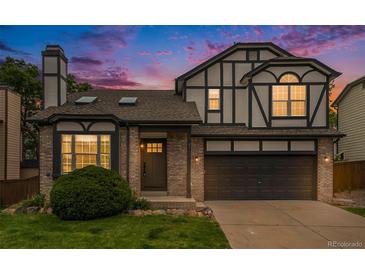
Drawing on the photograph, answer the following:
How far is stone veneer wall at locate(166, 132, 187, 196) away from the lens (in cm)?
1132

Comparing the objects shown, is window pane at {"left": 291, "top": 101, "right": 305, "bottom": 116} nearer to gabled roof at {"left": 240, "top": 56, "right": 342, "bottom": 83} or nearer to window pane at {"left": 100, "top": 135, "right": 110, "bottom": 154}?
gabled roof at {"left": 240, "top": 56, "right": 342, "bottom": 83}

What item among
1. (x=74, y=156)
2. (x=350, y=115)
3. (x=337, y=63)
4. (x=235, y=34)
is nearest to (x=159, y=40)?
(x=235, y=34)

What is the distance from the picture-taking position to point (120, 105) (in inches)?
480

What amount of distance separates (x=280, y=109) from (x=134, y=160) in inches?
290

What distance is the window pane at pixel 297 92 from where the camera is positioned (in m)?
11.8

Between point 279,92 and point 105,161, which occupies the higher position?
point 279,92

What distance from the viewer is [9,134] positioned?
14852mm

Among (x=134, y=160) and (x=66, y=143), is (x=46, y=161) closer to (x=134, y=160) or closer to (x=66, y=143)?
(x=66, y=143)

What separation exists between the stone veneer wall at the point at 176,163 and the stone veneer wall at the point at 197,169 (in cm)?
46

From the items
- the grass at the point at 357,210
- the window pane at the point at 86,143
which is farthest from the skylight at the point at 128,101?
the grass at the point at 357,210

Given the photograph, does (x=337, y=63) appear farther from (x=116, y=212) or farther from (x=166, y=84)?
(x=116, y=212)

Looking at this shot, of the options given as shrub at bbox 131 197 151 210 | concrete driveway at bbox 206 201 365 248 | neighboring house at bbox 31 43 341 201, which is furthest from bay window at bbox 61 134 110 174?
concrete driveway at bbox 206 201 365 248

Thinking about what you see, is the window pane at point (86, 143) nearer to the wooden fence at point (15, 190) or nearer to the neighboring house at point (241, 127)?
the neighboring house at point (241, 127)

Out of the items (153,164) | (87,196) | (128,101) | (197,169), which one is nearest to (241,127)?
(197,169)
